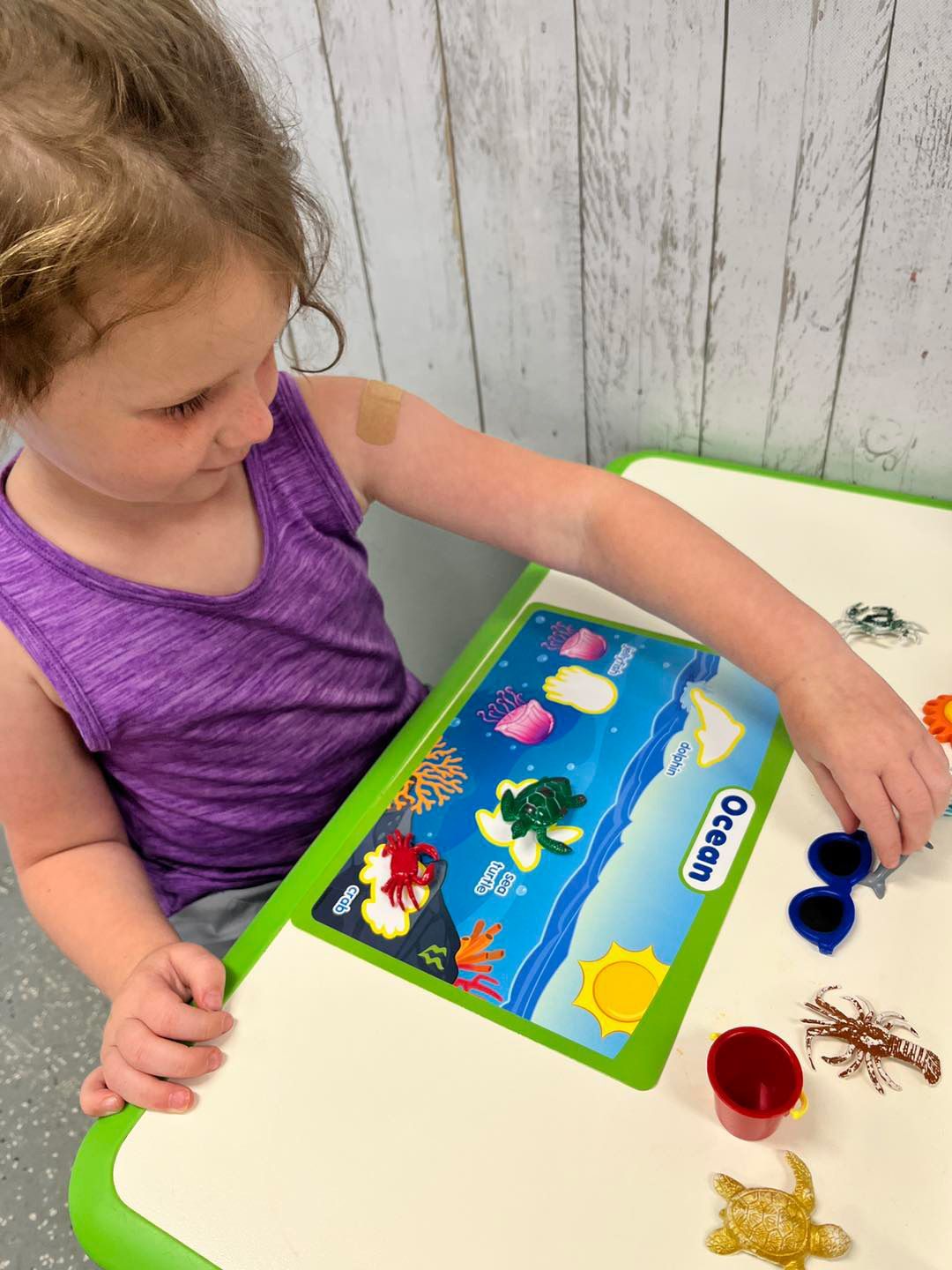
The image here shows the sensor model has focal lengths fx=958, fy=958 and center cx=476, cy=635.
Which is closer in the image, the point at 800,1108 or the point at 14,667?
the point at 800,1108

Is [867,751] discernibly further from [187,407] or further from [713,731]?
[187,407]

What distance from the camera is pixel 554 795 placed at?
584 millimetres

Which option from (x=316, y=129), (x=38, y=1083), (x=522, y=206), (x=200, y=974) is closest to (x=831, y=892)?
(x=200, y=974)

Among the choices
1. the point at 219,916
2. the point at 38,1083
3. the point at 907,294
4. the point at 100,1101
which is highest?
the point at 907,294

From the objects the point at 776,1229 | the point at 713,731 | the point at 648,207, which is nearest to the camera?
the point at 776,1229

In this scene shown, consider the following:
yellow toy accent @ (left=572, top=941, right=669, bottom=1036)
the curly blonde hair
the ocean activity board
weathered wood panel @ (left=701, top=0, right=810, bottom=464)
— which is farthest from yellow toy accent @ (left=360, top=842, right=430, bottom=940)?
weathered wood panel @ (left=701, top=0, right=810, bottom=464)

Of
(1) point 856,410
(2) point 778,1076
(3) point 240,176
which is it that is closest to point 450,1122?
(2) point 778,1076

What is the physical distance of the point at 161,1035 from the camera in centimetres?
49

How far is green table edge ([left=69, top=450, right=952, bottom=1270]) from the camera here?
43 centimetres

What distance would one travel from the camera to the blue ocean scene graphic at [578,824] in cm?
51

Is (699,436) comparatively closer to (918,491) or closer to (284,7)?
(918,491)

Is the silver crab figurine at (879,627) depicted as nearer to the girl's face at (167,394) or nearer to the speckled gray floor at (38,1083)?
the girl's face at (167,394)

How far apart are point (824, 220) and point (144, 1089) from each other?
26.6 inches

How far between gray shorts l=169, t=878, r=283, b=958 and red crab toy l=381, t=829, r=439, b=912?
20 centimetres
